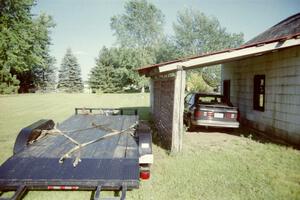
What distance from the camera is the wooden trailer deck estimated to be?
3.93 meters

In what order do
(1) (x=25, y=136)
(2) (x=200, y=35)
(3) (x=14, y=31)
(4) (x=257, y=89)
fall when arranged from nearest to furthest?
1. (1) (x=25, y=136)
2. (4) (x=257, y=89)
3. (3) (x=14, y=31)
4. (2) (x=200, y=35)

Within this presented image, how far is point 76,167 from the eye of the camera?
4.27 meters

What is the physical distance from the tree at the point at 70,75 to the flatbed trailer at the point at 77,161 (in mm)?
61344

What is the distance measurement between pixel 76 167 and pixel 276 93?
834 centimetres

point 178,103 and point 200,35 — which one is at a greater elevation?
point 200,35

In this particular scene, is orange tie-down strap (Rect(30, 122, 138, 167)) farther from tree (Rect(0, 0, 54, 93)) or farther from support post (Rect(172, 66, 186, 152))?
tree (Rect(0, 0, 54, 93))

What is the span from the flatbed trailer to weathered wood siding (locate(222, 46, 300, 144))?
18.9ft

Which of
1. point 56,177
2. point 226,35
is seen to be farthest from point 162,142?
point 226,35

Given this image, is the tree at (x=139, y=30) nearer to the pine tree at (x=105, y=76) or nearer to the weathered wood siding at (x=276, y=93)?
the pine tree at (x=105, y=76)

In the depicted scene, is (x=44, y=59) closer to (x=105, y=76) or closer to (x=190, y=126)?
(x=105, y=76)

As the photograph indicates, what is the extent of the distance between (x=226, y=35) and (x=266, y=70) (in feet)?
144

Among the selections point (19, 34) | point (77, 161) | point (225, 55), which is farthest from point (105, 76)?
point (77, 161)

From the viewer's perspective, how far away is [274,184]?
210 inches

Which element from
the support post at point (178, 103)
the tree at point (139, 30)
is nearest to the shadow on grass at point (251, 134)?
the support post at point (178, 103)
